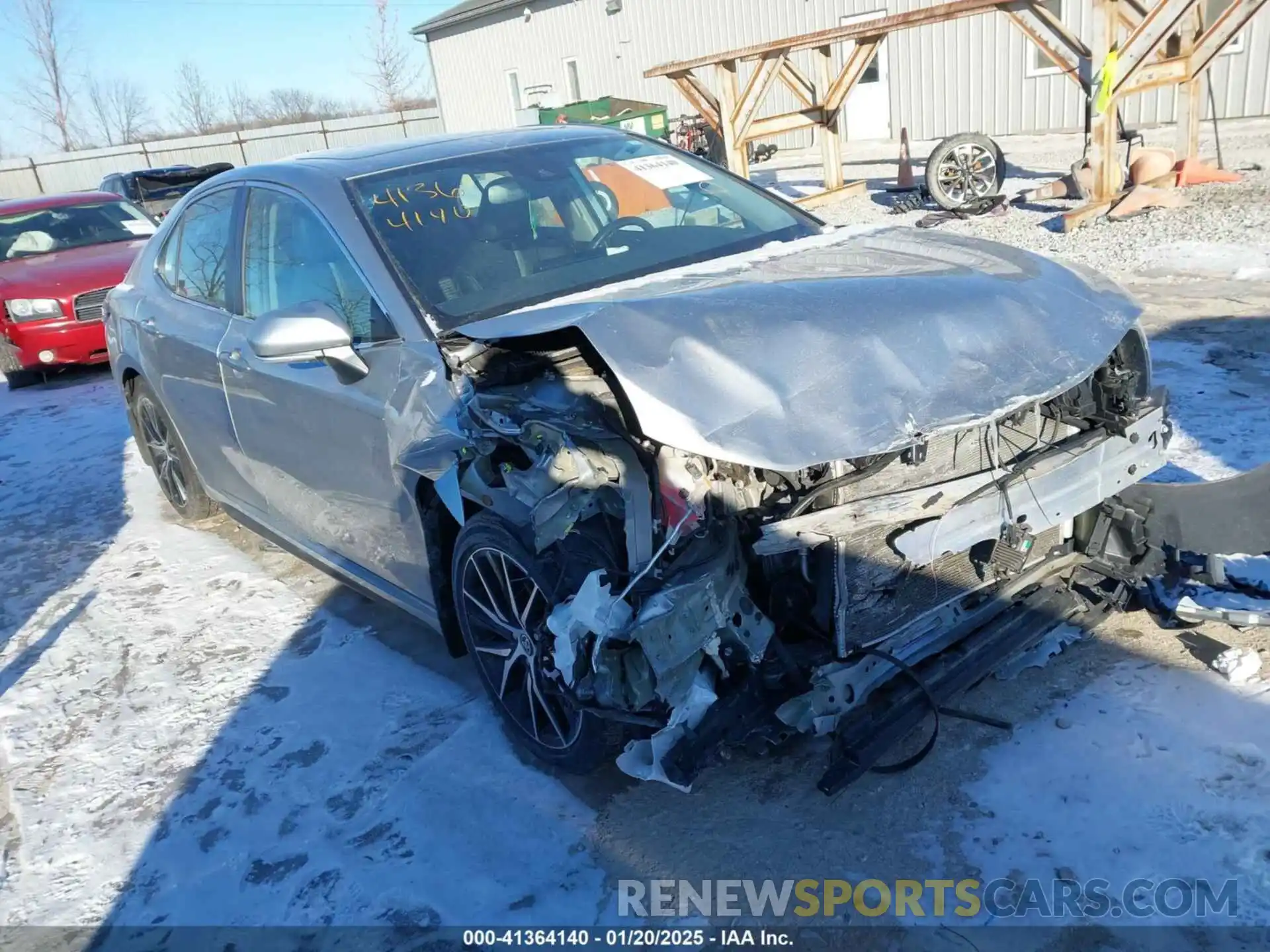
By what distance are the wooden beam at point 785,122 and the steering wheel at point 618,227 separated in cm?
971

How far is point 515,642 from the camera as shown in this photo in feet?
10.0

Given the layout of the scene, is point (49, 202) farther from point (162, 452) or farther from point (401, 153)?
point (401, 153)

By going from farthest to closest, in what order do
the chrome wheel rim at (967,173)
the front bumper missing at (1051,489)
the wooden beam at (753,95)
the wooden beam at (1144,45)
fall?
the wooden beam at (753,95) → the chrome wheel rim at (967,173) → the wooden beam at (1144,45) → the front bumper missing at (1051,489)

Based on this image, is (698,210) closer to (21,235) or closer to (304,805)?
(304,805)

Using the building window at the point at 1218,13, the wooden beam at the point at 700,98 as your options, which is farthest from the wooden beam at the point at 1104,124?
the building window at the point at 1218,13

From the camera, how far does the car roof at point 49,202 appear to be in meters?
10.6

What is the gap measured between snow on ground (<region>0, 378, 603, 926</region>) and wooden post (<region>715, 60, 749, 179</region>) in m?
9.59

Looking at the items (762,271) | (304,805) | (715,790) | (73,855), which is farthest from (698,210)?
(73,855)

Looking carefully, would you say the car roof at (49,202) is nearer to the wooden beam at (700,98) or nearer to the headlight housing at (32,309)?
the headlight housing at (32,309)

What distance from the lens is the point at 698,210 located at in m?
3.84

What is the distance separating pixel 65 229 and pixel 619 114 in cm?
1069

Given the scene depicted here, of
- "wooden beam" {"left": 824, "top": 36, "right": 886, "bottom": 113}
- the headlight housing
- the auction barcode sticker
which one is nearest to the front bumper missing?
the auction barcode sticker

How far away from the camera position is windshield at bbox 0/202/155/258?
1029 cm

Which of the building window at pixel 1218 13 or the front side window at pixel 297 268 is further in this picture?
the building window at pixel 1218 13
